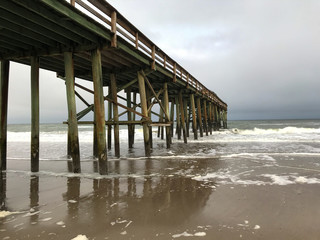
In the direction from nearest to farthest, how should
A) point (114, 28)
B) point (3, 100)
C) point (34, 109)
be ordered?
point (114, 28), point (34, 109), point (3, 100)

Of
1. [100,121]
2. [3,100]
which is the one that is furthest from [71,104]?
[3,100]

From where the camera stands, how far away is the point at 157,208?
350 cm

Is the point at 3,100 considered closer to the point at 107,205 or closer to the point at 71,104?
the point at 71,104

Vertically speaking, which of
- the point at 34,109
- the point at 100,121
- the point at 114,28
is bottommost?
the point at 100,121

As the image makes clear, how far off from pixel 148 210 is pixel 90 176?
2.92m

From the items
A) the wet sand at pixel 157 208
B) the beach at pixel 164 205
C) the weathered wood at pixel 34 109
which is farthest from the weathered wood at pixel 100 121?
the weathered wood at pixel 34 109

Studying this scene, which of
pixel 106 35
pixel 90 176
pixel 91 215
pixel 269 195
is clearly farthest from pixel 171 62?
pixel 91 215

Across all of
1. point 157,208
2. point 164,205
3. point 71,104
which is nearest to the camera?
point 157,208

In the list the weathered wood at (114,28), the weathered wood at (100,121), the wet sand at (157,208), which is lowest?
the wet sand at (157,208)

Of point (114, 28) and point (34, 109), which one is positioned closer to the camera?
point (114, 28)

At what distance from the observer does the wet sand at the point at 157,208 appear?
2725 mm

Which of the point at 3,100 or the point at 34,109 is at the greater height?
the point at 3,100

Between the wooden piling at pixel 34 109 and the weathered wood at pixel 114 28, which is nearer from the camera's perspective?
the weathered wood at pixel 114 28

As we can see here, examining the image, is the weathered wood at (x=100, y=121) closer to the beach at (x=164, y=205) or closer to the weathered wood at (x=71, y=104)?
the beach at (x=164, y=205)
